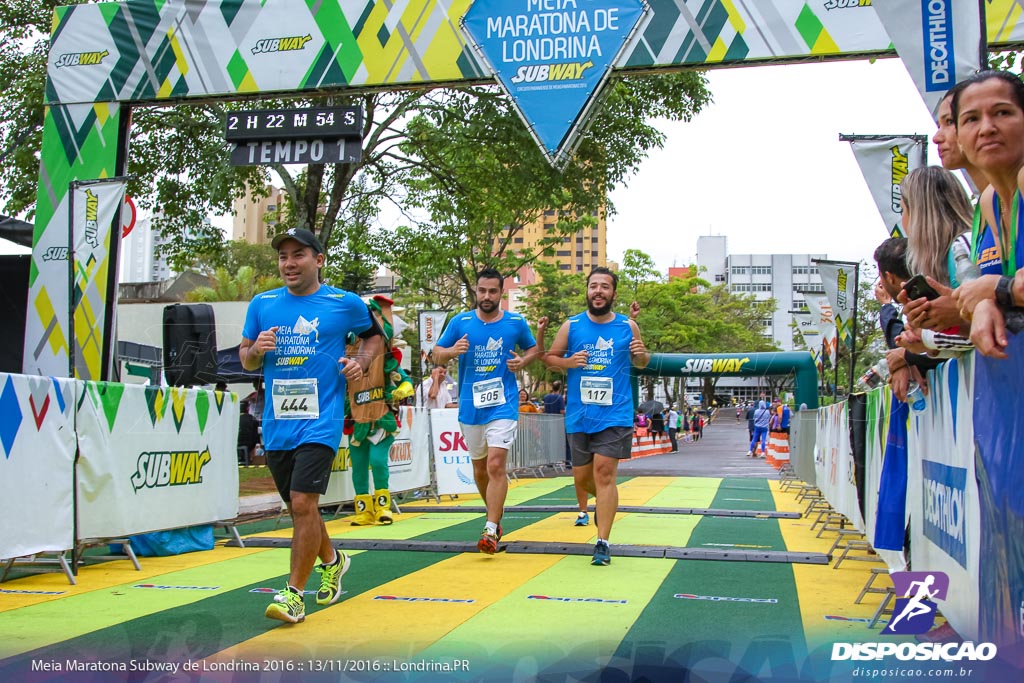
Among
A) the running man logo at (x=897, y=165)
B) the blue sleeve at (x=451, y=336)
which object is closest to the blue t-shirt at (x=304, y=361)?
the blue sleeve at (x=451, y=336)

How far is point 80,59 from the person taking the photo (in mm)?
10523

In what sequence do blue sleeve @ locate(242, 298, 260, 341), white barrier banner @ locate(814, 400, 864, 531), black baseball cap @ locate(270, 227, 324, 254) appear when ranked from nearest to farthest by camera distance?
black baseball cap @ locate(270, 227, 324, 254) → blue sleeve @ locate(242, 298, 260, 341) → white barrier banner @ locate(814, 400, 864, 531)

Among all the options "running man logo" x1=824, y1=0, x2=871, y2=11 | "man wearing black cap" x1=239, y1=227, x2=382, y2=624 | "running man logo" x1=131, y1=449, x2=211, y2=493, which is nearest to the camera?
"man wearing black cap" x1=239, y1=227, x2=382, y2=624

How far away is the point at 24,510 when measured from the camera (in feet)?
19.4

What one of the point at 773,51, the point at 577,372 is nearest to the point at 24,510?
the point at 577,372

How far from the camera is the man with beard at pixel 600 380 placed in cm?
715

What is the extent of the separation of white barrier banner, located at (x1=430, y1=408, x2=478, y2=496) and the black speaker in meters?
3.26

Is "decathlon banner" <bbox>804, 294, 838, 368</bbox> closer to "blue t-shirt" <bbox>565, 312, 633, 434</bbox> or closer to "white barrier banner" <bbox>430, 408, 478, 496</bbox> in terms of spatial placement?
"white barrier banner" <bbox>430, 408, 478, 496</bbox>

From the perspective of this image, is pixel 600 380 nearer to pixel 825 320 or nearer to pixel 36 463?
pixel 36 463

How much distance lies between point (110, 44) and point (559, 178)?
639cm

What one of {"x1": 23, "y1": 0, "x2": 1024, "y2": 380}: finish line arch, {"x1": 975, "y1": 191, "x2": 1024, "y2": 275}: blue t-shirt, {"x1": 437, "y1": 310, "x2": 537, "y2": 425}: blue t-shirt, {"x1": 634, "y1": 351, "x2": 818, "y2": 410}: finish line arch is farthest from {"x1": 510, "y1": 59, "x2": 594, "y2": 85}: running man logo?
{"x1": 634, "y1": 351, "x2": 818, "y2": 410}: finish line arch

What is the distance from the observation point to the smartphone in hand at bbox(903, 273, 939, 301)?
3.37 metres

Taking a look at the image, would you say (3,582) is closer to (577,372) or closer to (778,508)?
(577,372)

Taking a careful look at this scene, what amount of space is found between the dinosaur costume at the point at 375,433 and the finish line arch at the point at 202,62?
8.57 feet
